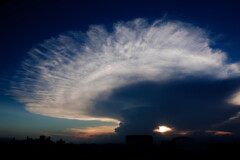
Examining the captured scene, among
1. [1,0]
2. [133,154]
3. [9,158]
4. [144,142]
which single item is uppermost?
[1,0]

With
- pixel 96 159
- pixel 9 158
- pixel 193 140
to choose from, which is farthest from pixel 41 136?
pixel 193 140

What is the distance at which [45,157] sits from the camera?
4097 cm

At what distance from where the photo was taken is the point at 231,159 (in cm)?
4600

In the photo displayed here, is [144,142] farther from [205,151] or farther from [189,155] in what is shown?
[205,151]

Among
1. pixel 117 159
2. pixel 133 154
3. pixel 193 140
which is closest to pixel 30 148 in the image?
pixel 117 159

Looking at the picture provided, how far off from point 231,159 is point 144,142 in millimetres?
27635

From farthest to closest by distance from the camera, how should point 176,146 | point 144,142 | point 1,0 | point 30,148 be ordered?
point 176,146, point 30,148, point 144,142, point 1,0

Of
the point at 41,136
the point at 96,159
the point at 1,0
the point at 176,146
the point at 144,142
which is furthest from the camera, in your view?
the point at 41,136

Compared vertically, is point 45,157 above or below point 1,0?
below

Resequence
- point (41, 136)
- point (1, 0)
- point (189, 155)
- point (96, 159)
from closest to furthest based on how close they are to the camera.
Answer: point (1, 0), point (96, 159), point (189, 155), point (41, 136)

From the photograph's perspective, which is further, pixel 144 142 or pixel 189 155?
pixel 189 155

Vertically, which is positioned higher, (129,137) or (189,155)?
(129,137)

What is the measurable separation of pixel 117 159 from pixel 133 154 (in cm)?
604

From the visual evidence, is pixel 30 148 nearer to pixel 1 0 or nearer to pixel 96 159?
pixel 96 159
